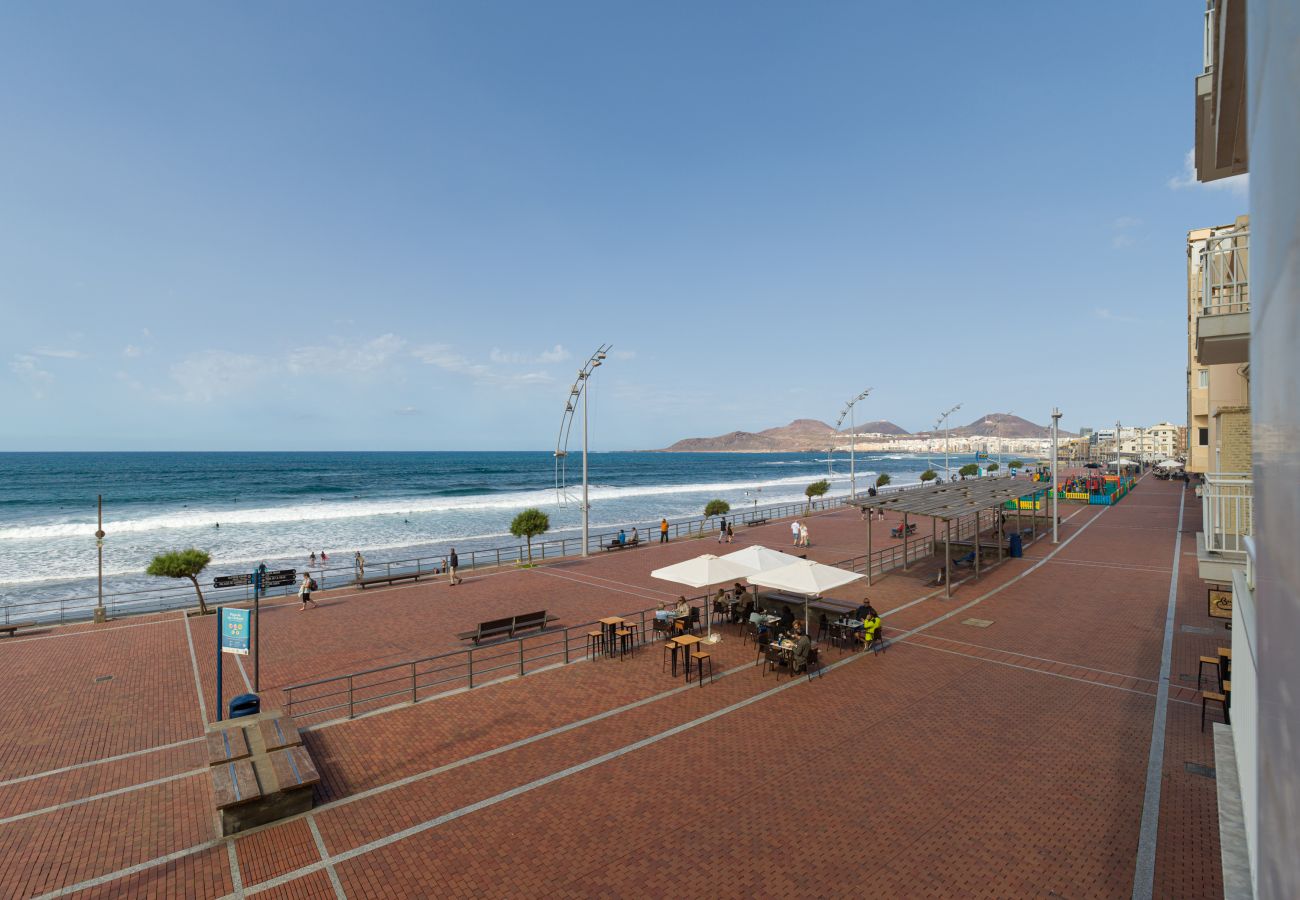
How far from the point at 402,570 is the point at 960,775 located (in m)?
25.9

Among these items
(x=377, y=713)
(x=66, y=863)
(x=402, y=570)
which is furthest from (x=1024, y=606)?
(x=402, y=570)

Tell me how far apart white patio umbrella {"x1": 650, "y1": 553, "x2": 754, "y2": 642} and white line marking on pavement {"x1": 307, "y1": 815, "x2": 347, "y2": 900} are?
8.01 m

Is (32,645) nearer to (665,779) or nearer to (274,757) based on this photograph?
(274,757)

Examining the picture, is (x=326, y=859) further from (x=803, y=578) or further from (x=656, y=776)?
(x=803, y=578)

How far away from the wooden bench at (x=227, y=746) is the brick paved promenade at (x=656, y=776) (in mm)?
584

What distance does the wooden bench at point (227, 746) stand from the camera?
870 cm

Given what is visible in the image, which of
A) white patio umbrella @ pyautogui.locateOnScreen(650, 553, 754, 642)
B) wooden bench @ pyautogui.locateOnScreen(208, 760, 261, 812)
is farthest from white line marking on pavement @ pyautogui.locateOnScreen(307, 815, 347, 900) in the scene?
white patio umbrella @ pyautogui.locateOnScreen(650, 553, 754, 642)

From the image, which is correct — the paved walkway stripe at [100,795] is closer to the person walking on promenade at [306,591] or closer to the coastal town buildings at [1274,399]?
A: the person walking on promenade at [306,591]

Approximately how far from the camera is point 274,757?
8.77 metres

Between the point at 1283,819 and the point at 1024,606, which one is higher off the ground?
the point at 1283,819

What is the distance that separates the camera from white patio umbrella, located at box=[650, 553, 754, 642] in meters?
14.6

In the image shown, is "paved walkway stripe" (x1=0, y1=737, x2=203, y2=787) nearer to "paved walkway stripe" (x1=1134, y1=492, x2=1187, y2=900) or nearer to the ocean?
"paved walkway stripe" (x1=1134, y1=492, x2=1187, y2=900)

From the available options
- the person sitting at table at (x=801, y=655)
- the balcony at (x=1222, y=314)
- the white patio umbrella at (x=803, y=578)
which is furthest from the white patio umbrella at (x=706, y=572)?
the balcony at (x=1222, y=314)

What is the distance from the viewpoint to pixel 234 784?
8.06m
